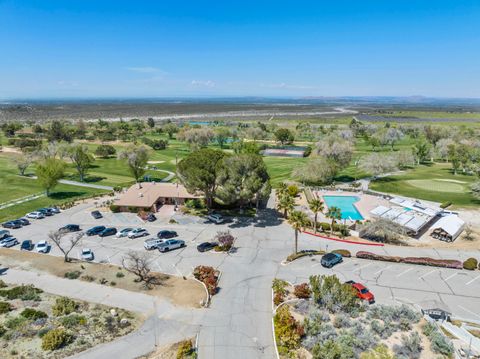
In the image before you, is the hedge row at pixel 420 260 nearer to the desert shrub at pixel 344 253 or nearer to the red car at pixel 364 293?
the desert shrub at pixel 344 253

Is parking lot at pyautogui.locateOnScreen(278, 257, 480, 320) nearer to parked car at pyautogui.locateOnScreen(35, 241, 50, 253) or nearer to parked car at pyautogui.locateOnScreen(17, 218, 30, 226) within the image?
Answer: parked car at pyautogui.locateOnScreen(35, 241, 50, 253)

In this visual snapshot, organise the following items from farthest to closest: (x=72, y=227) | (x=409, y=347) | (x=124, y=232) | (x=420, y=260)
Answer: (x=72, y=227) → (x=124, y=232) → (x=420, y=260) → (x=409, y=347)

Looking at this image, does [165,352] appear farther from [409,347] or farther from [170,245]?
[170,245]

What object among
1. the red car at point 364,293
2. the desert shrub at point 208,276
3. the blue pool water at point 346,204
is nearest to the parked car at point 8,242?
the desert shrub at point 208,276

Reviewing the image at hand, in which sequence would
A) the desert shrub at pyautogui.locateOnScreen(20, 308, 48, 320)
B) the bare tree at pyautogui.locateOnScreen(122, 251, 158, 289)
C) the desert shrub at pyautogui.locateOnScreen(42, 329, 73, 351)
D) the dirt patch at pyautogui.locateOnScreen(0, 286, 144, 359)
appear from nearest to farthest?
the desert shrub at pyautogui.locateOnScreen(42, 329, 73, 351) < the dirt patch at pyautogui.locateOnScreen(0, 286, 144, 359) < the desert shrub at pyautogui.locateOnScreen(20, 308, 48, 320) < the bare tree at pyautogui.locateOnScreen(122, 251, 158, 289)

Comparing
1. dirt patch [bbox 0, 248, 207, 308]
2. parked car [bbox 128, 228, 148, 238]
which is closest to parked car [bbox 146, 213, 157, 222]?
parked car [bbox 128, 228, 148, 238]

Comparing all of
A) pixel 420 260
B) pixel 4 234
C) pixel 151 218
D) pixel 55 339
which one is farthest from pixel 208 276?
pixel 4 234
